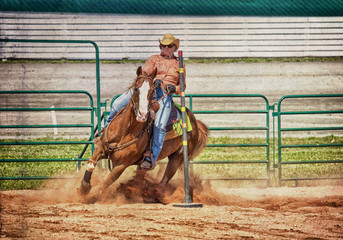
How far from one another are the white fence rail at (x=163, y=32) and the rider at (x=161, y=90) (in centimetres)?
1295

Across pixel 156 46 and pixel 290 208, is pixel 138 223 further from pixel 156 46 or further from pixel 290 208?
pixel 156 46

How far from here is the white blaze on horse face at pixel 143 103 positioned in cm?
712

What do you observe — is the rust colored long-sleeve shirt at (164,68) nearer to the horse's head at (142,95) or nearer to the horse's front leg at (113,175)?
the horse's head at (142,95)

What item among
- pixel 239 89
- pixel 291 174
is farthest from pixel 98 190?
pixel 239 89

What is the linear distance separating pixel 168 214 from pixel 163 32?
49.9 ft

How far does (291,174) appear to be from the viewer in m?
11.3

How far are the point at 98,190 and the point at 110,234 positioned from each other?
2086mm

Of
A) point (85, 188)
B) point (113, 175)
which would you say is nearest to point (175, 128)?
point (113, 175)

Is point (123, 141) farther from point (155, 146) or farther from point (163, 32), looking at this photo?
point (163, 32)

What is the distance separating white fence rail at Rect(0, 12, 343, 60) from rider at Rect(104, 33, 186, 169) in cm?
1295

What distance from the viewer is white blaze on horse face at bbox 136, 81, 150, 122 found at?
712 centimetres

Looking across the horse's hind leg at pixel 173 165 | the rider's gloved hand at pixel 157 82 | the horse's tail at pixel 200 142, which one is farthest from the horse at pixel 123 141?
the horse's tail at pixel 200 142

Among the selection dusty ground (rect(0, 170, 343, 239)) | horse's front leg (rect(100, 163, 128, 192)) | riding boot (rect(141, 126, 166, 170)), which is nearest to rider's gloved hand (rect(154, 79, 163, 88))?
riding boot (rect(141, 126, 166, 170))

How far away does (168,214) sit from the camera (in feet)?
22.9
